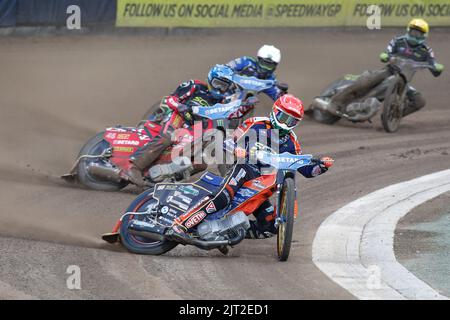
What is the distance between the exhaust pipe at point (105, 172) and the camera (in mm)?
13267

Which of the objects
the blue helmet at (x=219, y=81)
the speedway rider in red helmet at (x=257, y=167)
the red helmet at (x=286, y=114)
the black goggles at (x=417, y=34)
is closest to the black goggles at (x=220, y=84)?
the blue helmet at (x=219, y=81)

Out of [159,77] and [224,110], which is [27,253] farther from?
[159,77]

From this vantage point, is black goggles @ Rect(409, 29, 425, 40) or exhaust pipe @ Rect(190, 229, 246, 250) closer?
exhaust pipe @ Rect(190, 229, 246, 250)

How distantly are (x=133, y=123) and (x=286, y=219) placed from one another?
28.6ft

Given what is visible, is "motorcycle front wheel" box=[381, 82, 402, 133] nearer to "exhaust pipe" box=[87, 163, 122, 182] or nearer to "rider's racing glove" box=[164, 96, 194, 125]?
"rider's racing glove" box=[164, 96, 194, 125]

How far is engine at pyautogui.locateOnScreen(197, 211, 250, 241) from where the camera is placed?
10000mm

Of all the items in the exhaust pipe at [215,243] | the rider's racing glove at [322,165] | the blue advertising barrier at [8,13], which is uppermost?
the rider's racing glove at [322,165]

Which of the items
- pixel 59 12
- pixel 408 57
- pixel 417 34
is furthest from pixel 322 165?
pixel 59 12

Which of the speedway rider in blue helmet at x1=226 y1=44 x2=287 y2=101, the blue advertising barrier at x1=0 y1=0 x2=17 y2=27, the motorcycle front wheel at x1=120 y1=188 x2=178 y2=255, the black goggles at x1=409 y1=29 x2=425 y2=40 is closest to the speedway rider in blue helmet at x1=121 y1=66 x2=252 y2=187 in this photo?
the speedway rider in blue helmet at x1=226 y1=44 x2=287 y2=101

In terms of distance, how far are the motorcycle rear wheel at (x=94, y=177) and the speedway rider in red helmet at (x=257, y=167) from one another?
345 centimetres

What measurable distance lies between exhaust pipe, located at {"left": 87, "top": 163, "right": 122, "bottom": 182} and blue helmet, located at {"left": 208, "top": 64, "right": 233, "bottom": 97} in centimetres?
165

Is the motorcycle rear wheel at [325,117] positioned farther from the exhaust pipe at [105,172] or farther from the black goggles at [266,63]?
the exhaust pipe at [105,172]
